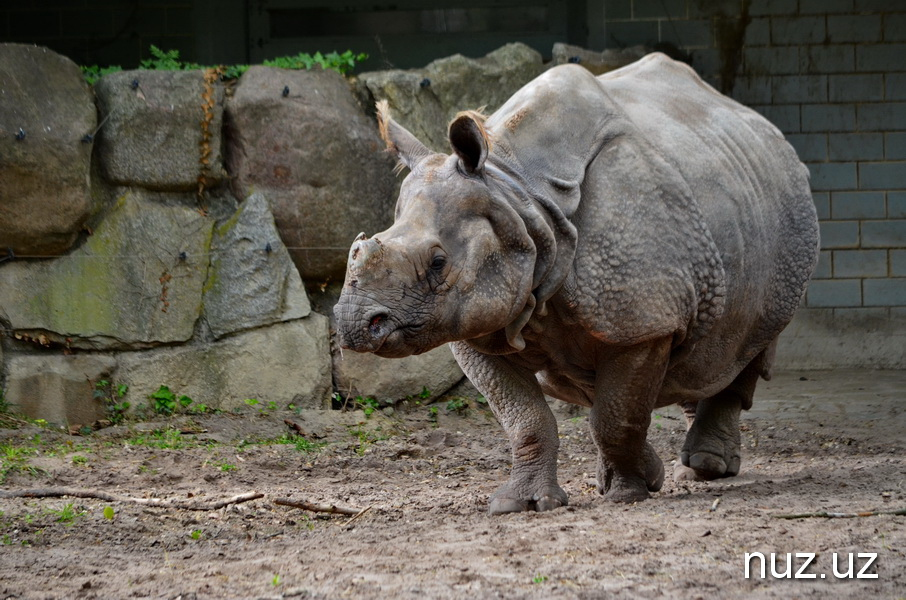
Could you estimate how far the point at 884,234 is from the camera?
11141 millimetres

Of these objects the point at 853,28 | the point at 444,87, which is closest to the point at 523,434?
the point at 444,87

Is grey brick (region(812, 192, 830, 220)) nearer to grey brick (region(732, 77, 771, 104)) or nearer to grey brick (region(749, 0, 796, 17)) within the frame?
grey brick (region(732, 77, 771, 104))

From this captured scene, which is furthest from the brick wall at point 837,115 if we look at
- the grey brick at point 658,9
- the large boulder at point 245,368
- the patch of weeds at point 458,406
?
the large boulder at point 245,368

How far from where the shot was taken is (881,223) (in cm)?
1115

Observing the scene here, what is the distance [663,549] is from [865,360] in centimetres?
767

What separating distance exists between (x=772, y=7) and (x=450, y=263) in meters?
7.51

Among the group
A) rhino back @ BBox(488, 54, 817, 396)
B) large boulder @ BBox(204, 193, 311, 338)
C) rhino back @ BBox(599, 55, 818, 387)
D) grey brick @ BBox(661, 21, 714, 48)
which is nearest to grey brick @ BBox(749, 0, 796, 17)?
grey brick @ BBox(661, 21, 714, 48)

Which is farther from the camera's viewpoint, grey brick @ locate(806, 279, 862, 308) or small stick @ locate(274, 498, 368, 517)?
grey brick @ locate(806, 279, 862, 308)

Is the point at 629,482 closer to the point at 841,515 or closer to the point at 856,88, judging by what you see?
the point at 841,515

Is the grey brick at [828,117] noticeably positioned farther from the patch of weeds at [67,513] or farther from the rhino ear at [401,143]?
the patch of weeds at [67,513]

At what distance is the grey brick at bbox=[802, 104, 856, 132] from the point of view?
11.0 m

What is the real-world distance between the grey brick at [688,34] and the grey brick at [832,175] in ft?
4.96

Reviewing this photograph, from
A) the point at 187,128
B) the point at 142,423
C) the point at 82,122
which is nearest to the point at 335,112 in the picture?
the point at 187,128

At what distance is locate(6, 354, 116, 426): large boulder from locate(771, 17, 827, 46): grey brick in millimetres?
6457
